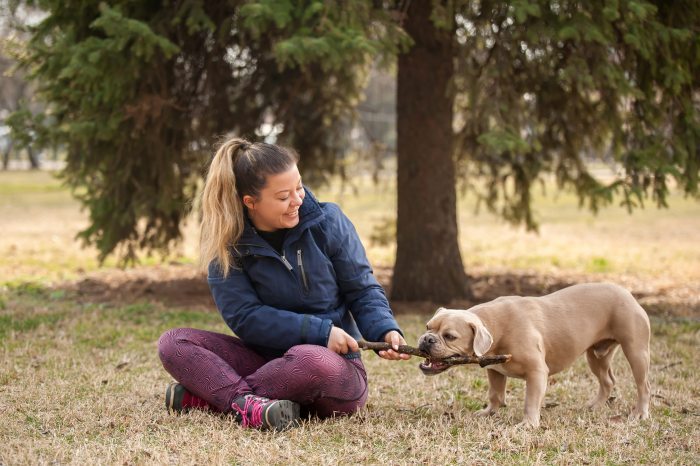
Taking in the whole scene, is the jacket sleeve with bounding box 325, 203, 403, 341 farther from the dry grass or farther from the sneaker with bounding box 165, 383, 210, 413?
the sneaker with bounding box 165, 383, 210, 413

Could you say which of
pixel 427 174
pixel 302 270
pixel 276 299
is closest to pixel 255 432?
pixel 276 299

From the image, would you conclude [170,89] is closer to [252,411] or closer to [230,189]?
[230,189]

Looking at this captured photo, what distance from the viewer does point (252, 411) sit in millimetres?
4531

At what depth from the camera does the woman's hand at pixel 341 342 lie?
4.71m

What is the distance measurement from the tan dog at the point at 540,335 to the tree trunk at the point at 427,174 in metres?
4.58

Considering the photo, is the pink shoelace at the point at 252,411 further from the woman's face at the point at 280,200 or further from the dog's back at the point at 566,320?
the dog's back at the point at 566,320

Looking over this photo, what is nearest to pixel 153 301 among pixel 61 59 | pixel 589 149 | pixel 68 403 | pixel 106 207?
pixel 106 207

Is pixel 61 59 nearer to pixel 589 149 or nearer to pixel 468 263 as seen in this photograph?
pixel 589 149

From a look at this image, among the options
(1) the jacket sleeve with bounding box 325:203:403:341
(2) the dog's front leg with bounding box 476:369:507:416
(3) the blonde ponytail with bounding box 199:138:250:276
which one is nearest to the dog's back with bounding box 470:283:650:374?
(2) the dog's front leg with bounding box 476:369:507:416

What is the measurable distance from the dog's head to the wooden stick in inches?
1.1

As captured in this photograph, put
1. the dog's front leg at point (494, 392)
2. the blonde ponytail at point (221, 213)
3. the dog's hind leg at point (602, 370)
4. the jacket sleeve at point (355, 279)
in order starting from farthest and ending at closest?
the dog's hind leg at point (602, 370) → the dog's front leg at point (494, 392) → the jacket sleeve at point (355, 279) → the blonde ponytail at point (221, 213)

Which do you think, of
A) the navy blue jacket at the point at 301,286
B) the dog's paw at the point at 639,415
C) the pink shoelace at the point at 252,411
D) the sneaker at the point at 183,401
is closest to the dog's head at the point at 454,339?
the navy blue jacket at the point at 301,286

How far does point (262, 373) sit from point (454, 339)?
105 cm

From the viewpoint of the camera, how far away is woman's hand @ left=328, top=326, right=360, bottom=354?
15.5 feet
